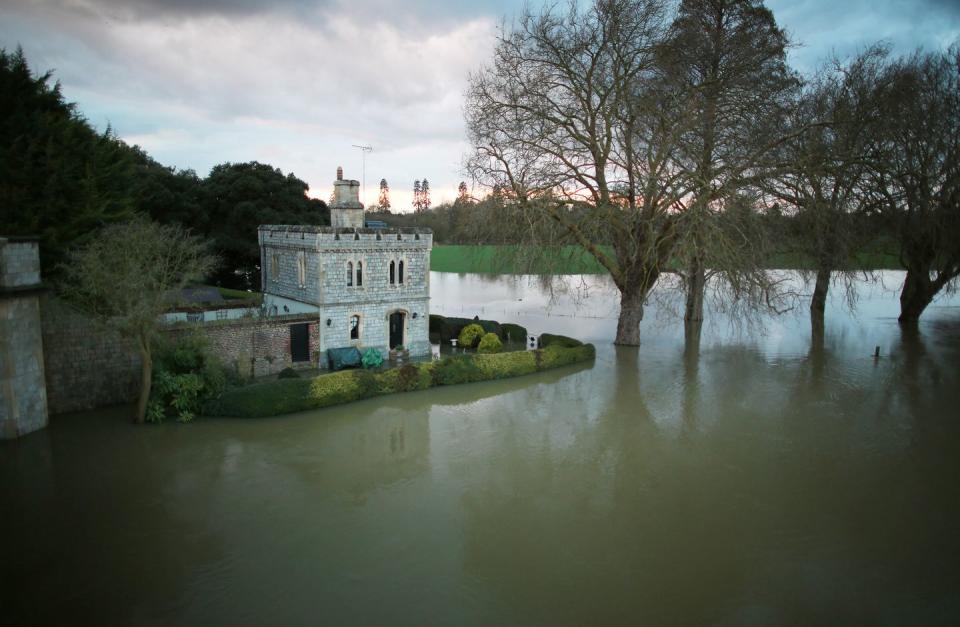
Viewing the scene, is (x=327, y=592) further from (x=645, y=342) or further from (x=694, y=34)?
(x=694, y=34)

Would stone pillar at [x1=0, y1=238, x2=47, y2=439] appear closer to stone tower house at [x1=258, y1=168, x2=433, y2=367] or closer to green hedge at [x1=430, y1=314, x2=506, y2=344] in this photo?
stone tower house at [x1=258, y1=168, x2=433, y2=367]

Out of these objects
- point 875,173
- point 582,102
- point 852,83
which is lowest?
point 875,173

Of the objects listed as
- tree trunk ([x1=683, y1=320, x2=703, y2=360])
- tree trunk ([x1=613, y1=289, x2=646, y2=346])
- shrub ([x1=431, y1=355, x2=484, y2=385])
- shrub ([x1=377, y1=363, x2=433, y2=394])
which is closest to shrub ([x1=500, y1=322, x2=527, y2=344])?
tree trunk ([x1=613, y1=289, x2=646, y2=346])

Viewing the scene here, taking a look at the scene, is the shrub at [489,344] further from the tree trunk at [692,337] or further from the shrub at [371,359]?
the tree trunk at [692,337]

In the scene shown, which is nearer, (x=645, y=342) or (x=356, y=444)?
(x=356, y=444)

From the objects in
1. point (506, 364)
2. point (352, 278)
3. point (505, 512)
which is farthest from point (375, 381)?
point (505, 512)

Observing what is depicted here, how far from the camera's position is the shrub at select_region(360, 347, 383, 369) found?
22.0 m

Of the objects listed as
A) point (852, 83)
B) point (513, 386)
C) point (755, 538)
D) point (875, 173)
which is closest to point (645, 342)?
point (513, 386)

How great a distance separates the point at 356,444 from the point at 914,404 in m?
17.4

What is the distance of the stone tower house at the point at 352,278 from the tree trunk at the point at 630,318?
908cm

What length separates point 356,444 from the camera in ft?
51.4

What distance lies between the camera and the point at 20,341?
581 inches

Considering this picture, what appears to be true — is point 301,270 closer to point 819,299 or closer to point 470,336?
point 470,336

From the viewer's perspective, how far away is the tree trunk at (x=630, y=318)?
26891 mm
